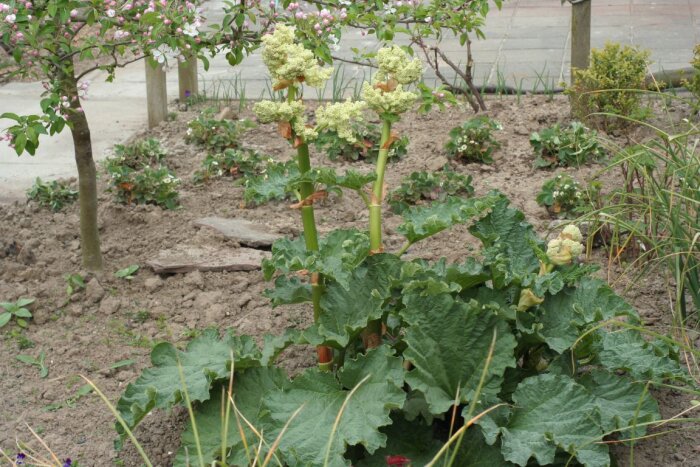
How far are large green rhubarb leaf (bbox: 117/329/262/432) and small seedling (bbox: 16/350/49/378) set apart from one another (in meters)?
0.73

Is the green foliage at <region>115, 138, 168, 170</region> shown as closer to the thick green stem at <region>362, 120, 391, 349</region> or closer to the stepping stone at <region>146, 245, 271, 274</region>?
the stepping stone at <region>146, 245, 271, 274</region>

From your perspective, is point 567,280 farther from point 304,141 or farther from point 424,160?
point 424,160

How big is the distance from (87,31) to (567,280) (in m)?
8.60

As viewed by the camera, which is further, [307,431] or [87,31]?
[87,31]

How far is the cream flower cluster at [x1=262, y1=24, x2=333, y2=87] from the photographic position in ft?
10.2

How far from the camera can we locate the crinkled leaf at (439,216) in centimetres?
308

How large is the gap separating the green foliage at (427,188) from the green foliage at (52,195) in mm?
1745

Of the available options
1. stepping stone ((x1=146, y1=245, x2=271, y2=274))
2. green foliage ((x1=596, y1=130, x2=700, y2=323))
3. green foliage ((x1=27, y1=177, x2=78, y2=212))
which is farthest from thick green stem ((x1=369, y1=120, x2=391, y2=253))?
green foliage ((x1=27, y1=177, x2=78, y2=212))

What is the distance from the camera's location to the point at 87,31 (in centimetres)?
1060

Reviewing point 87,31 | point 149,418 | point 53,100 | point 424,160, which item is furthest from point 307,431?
point 87,31

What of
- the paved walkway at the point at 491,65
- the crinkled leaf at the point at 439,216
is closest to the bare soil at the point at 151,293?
the crinkled leaf at the point at 439,216

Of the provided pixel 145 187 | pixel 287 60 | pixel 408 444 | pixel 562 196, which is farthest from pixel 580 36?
pixel 408 444

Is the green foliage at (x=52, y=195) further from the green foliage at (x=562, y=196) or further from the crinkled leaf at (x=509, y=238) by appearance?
the crinkled leaf at (x=509, y=238)

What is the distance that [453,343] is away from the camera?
295 cm
